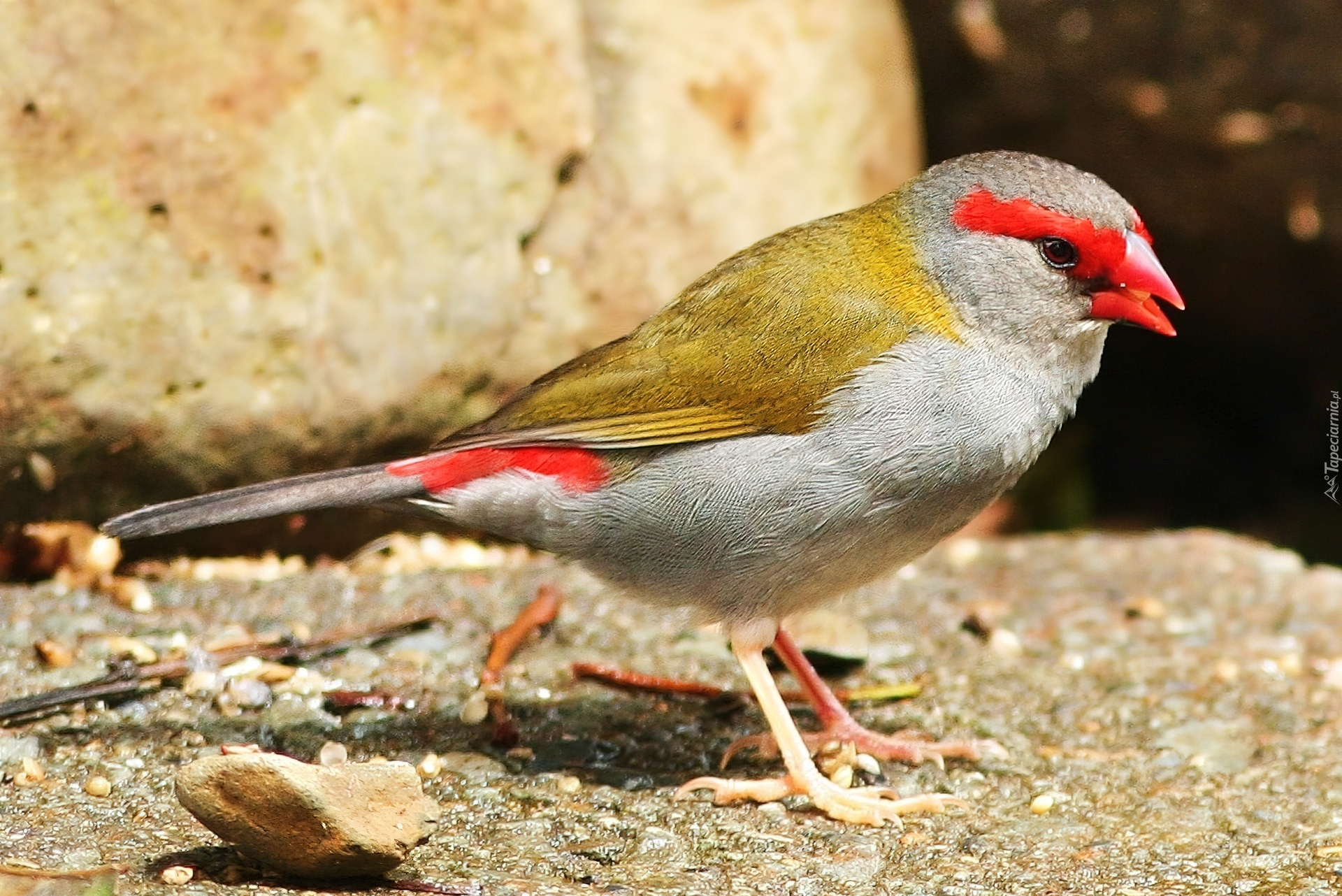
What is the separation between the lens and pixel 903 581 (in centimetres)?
498

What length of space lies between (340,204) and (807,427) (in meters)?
1.84

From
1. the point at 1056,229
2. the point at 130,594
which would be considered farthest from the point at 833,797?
the point at 130,594

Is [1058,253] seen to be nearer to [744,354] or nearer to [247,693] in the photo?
[744,354]

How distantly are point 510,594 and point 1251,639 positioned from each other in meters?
2.31

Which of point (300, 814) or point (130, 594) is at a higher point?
point (300, 814)

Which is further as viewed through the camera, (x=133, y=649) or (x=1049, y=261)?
(x=133, y=649)

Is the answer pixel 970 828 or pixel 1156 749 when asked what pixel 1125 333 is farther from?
pixel 970 828

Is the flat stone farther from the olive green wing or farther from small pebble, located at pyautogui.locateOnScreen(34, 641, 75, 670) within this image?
small pebble, located at pyautogui.locateOnScreen(34, 641, 75, 670)

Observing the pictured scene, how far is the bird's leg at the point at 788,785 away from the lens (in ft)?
10.7

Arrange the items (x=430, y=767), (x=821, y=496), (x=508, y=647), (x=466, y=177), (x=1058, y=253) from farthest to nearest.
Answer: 1. (x=466, y=177)
2. (x=508, y=647)
3. (x=1058, y=253)
4. (x=430, y=767)
5. (x=821, y=496)

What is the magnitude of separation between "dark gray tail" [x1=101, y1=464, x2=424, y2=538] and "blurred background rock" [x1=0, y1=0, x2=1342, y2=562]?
98cm

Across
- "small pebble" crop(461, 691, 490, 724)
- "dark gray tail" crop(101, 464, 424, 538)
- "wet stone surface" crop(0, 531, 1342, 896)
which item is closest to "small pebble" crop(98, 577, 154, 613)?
"wet stone surface" crop(0, 531, 1342, 896)

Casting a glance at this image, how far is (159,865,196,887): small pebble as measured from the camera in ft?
8.35

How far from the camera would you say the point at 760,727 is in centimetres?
386
